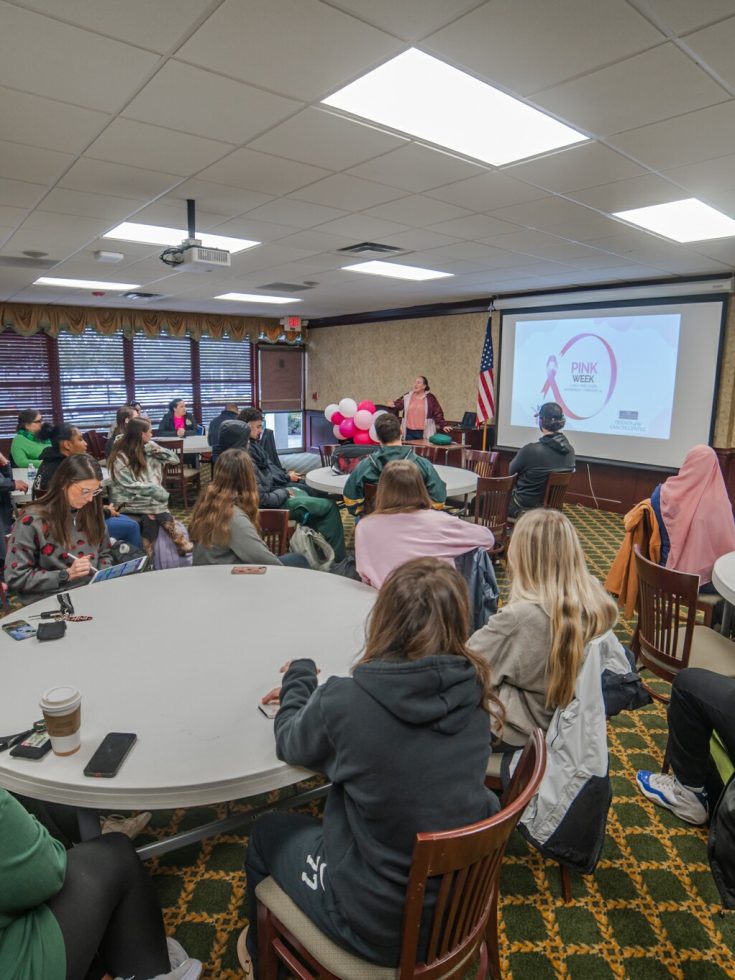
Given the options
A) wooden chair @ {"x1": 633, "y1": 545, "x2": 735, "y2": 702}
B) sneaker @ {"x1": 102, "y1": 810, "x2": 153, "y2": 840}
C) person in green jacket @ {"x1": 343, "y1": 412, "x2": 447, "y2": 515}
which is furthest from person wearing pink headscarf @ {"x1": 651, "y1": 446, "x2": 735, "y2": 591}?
sneaker @ {"x1": 102, "y1": 810, "x2": 153, "y2": 840}

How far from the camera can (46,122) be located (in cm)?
237

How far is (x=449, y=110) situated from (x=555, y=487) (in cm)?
298

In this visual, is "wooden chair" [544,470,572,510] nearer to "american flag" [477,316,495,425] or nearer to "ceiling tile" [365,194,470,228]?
"ceiling tile" [365,194,470,228]

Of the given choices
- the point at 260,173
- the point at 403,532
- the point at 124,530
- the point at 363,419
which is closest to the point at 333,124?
the point at 260,173

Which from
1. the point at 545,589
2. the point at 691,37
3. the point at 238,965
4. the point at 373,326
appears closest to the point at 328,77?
the point at 691,37

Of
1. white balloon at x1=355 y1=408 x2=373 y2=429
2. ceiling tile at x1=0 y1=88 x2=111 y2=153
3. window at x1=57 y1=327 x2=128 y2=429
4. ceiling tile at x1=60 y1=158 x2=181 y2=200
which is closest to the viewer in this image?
ceiling tile at x1=0 y1=88 x2=111 y2=153

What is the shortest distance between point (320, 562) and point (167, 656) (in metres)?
1.89

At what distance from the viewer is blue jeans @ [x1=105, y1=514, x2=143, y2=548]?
3.91 m

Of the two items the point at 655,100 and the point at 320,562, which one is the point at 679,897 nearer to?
the point at 320,562

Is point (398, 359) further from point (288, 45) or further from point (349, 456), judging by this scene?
point (288, 45)

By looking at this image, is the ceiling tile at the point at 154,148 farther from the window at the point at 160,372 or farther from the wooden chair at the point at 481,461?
the window at the point at 160,372

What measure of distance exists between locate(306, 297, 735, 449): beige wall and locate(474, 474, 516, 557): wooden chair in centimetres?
446

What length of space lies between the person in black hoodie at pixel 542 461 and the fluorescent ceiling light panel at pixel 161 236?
2.70 m

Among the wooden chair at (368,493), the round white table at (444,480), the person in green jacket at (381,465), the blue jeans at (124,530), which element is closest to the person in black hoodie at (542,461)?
the round white table at (444,480)
